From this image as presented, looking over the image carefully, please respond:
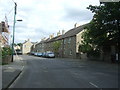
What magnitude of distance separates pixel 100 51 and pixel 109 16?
12.3 m

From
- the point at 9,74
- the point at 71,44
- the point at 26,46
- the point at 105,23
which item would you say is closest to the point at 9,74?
the point at 9,74

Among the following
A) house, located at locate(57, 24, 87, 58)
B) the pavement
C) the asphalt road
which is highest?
house, located at locate(57, 24, 87, 58)

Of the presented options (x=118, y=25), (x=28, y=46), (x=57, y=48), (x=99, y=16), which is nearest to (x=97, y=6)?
(x=99, y=16)

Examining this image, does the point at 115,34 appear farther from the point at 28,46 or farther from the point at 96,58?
the point at 28,46

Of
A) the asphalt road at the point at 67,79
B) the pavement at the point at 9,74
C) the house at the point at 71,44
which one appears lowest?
the asphalt road at the point at 67,79

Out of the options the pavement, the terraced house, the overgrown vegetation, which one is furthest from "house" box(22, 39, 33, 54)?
the pavement

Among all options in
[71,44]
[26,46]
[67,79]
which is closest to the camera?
[67,79]

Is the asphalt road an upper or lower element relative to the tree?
lower

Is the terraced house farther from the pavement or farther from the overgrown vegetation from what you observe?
the pavement

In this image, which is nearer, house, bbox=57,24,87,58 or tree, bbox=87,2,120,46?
tree, bbox=87,2,120,46

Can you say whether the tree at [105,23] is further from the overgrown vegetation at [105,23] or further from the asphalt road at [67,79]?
the asphalt road at [67,79]

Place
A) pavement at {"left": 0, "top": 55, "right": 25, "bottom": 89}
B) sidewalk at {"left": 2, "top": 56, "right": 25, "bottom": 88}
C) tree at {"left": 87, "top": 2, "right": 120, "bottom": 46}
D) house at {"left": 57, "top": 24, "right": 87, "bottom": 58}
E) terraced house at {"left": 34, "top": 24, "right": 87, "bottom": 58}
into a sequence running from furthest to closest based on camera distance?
terraced house at {"left": 34, "top": 24, "right": 87, "bottom": 58} < house at {"left": 57, "top": 24, "right": 87, "bottom": 58} < tree at {"left": 87, "top": 2, "right": 120, "bottom": 46} < sidewalk at {"left": 2, "top": 56, "right": 25, "bottom": 88} < pavement at {"left": 0, "top": 55, "right": 25, "bottom": 89}

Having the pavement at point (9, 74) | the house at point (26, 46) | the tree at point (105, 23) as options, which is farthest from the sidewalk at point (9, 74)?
the house at point (26, 46)

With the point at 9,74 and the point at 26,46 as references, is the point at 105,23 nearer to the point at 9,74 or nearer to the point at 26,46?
the point at 9,74
